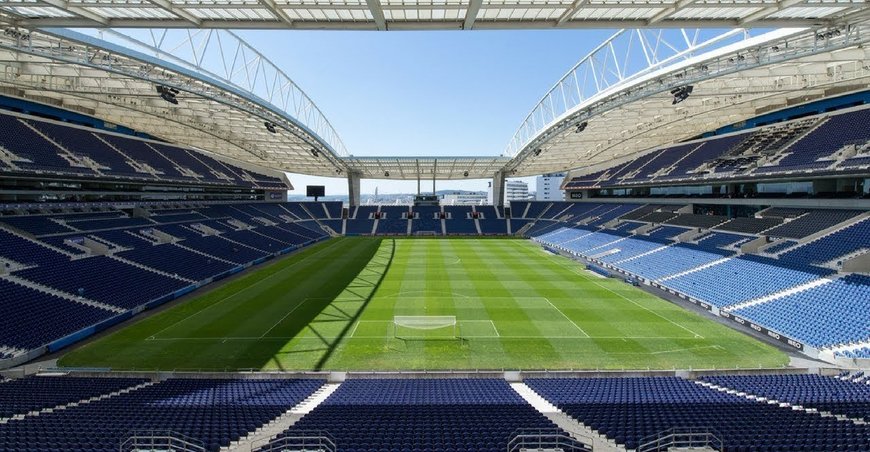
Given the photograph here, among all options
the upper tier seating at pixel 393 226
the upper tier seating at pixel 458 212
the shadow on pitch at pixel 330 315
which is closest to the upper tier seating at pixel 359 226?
the upper tier seating at pixel 393 226

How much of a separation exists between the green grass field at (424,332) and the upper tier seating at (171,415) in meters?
2.74

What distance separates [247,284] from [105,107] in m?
18.5

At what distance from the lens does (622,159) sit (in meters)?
61.0

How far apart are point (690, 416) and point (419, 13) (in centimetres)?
1395

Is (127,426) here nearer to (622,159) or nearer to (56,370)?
(56,370)

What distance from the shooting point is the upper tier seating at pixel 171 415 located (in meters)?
9.27

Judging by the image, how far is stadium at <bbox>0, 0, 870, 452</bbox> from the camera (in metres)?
11.1

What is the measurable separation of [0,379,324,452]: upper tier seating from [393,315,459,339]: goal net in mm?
6432

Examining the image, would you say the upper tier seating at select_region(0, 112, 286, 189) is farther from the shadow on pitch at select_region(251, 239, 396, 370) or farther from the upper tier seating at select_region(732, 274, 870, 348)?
the upper tier seating at select_region(732, 274, 870, 348)

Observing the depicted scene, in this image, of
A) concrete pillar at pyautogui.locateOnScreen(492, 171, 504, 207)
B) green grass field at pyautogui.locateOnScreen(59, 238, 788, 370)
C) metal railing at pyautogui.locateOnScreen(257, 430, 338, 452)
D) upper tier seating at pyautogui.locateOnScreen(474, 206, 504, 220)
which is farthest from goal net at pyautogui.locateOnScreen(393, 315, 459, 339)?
upper tier seating at pyautogui.locateOnScreen(474, 206, 504, 220)

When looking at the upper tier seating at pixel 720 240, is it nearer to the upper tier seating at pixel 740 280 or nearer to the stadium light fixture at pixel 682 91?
the upper tier seating at pixel 740 280

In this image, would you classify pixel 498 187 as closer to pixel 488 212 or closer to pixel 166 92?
pixel 488 212

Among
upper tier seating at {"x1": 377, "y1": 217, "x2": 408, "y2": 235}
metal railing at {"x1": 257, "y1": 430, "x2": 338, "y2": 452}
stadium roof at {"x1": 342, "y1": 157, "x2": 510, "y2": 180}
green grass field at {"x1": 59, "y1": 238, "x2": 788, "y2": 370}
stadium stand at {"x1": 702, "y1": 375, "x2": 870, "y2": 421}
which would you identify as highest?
stadium roof at {"x1": 342, "y1": 157, "x2": 510, "y2": 180}

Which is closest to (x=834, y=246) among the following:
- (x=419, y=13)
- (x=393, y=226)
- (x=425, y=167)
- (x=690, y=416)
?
(x=690, y=416)
